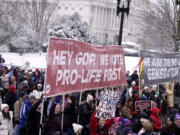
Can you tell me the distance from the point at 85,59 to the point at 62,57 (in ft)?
3.68

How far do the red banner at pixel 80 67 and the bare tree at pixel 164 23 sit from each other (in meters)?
11.4

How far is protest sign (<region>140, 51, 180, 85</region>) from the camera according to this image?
1098cm

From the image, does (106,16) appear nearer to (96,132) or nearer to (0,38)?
(0,38)

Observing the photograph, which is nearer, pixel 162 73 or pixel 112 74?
pixel 112 74

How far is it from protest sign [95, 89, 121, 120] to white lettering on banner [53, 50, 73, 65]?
1542 millimetres

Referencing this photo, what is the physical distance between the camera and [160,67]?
11.9 metres

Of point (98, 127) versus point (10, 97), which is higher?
point (10, 97)

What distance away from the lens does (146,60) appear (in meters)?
11.0

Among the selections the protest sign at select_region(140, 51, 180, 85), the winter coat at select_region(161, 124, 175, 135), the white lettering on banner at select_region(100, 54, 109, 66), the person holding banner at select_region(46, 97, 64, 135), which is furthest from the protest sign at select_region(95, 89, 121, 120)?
the protest sign at select_region(140, 51, 180, 85)

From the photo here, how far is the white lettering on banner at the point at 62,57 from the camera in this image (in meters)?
7.34

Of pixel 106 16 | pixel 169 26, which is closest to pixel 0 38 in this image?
pixel 169 26

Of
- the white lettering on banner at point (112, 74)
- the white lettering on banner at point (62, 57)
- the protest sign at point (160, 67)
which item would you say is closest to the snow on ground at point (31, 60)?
the protest sign at point (160, 67)

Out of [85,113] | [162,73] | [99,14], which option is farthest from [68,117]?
[99,14]

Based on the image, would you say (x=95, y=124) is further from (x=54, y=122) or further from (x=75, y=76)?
(x=75, y=76)
